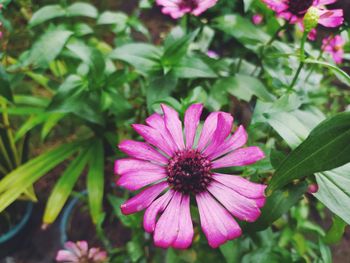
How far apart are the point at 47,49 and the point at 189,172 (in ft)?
1.31

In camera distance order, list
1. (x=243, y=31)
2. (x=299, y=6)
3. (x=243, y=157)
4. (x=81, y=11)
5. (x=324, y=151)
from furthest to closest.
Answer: (x=81, y=11) → (x=243, y=31) → (x=299, y=6) → (x=243, y=157) → (x=324, y=151)

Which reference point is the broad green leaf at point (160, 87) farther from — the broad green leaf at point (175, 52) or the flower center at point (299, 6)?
the flower center at point (299, 6)

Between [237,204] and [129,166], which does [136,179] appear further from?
[237,204]

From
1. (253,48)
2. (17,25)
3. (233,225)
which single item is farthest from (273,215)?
(17,25)

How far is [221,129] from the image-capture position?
49 cm

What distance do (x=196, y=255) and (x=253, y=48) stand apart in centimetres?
46

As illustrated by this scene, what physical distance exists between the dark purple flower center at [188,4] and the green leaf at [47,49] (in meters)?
0.24

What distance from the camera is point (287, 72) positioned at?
0.71 metres

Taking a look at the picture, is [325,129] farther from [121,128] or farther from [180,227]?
[121,128]

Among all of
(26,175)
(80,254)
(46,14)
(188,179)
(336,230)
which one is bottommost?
(80,254)

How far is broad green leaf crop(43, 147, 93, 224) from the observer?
2.79ft

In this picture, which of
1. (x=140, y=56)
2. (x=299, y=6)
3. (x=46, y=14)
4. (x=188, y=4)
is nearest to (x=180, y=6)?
(x=188, y=4)

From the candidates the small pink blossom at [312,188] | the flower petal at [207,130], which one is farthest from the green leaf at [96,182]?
the small pink blossom at [312,188]

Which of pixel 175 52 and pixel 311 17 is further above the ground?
pixel 311 17
